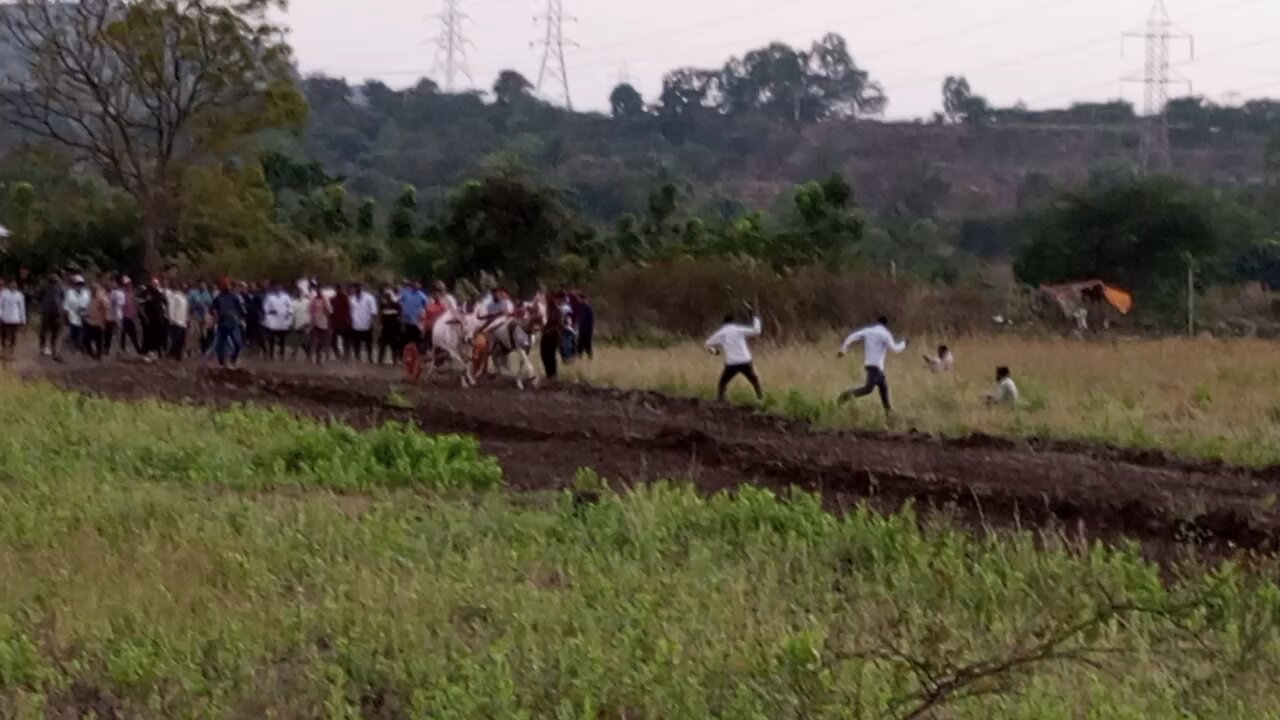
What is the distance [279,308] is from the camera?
3203cm

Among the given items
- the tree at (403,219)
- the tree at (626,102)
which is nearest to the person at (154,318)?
the tree at (403,219)

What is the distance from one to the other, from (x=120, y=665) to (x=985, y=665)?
390cm

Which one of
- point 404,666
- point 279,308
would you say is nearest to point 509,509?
point 404,666

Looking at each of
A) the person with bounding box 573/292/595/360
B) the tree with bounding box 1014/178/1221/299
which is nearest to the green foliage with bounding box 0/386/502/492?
the person with bounding box 573/292/595/360

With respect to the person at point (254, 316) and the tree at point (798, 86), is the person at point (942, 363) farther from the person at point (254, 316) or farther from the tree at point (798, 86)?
the tree at point (798, 86)

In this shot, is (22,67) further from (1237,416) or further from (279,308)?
(1237,416)

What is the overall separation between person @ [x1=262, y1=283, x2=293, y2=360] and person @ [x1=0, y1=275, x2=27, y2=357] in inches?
165

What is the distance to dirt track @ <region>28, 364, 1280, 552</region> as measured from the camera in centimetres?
1314

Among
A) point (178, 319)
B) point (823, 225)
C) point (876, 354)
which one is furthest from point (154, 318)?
point (823, 225)

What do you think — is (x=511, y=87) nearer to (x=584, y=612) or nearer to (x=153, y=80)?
(x=153, y=80)

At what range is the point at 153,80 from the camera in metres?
44.3

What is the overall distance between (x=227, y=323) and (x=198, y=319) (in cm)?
245

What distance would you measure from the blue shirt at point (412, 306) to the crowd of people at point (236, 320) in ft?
0.06

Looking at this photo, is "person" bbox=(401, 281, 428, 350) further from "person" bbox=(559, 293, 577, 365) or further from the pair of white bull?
the pair of white bull
